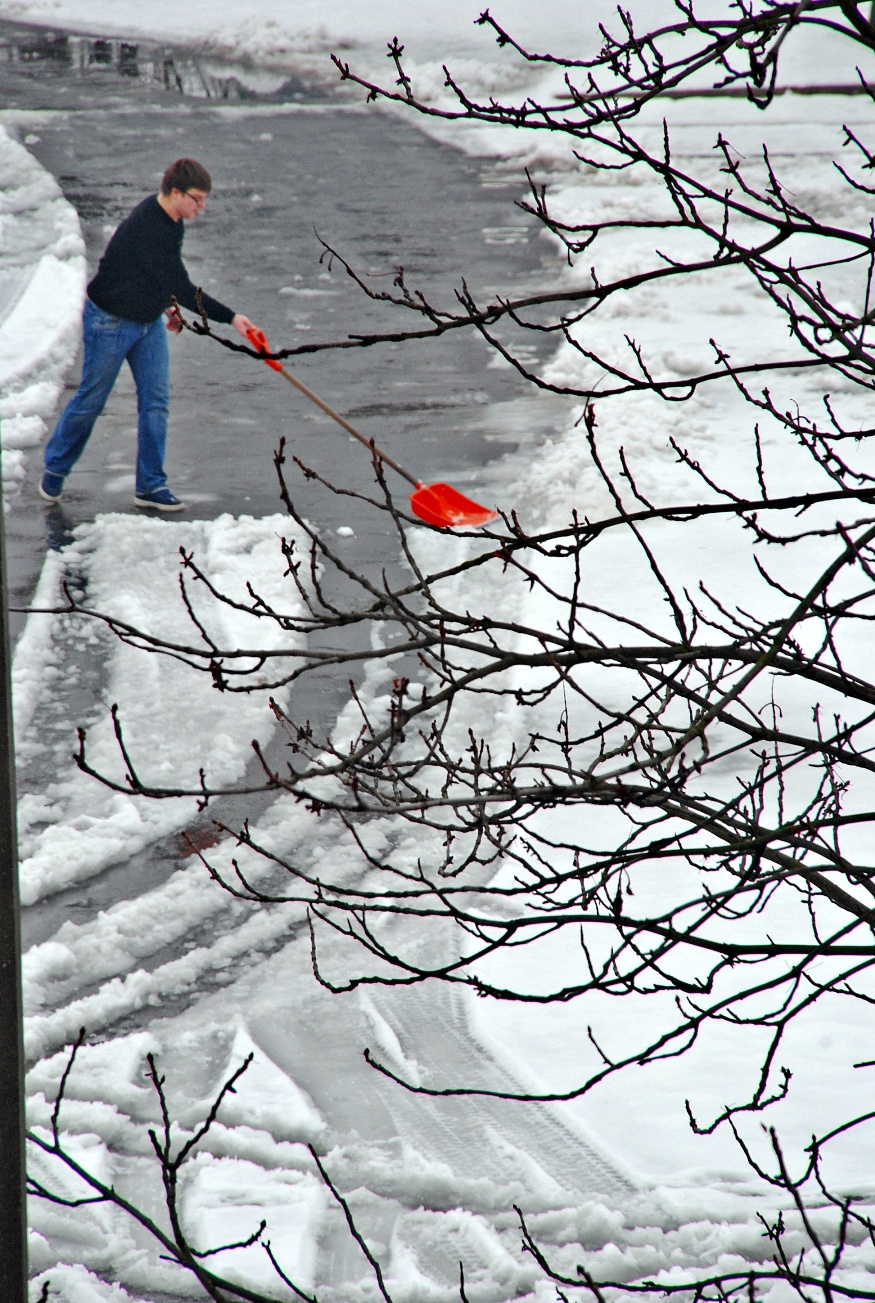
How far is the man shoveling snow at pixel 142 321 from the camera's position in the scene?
277 inches

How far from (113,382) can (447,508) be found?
83.1 inches

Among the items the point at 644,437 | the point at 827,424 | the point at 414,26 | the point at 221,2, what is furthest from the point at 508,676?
the point at 221,2

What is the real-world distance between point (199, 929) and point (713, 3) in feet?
79.0

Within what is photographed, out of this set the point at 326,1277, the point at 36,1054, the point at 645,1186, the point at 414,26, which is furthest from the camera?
the point at 414,26

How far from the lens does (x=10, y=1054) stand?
2.16m

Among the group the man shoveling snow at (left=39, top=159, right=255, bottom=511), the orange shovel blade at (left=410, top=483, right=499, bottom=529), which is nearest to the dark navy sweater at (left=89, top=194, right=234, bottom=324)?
the man shoveling snow at (left=39, top=159, right=255, bottom=511)

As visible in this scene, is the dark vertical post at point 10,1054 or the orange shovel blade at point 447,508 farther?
the orange shovel blade at point 447,508

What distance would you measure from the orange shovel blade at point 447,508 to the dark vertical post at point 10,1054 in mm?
4842

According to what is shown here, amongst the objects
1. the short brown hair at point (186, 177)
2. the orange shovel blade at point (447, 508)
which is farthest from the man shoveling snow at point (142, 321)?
the orange shovel blade at point (447, 508)

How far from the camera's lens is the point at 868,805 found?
5.18 metres

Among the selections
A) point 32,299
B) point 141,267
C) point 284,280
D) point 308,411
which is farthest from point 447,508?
point 284,280

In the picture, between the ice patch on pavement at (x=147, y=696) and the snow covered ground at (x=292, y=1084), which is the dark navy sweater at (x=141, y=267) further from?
the snow covered ground at (x=292, y=1084)

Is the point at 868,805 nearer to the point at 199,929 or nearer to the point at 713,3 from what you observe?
the point at 199,929

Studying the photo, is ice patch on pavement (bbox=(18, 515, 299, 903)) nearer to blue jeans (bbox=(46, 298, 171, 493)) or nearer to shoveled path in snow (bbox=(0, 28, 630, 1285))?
shoveled path in snow (bbox=(0, 28, 630, 1285))
